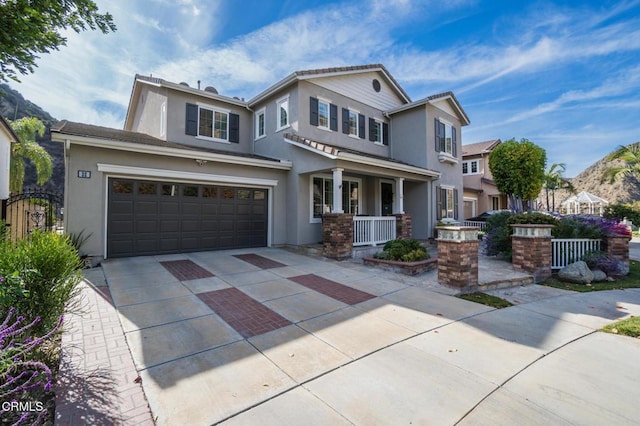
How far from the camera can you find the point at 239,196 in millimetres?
10898

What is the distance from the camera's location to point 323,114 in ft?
40.0

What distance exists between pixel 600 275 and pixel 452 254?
15.1ft

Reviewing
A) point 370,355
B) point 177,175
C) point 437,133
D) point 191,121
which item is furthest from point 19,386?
point 437,133

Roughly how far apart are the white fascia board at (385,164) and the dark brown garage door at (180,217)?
12.7ft

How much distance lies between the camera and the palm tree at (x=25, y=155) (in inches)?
651

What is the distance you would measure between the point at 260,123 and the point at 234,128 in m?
1.23

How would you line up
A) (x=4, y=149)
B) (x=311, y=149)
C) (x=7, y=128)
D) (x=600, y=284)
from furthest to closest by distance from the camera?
(x=4, y=149) → (x=7, y=128) → (x=311, y=149) → (x=600, y=284)

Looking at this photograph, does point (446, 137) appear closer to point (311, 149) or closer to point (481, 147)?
point (311, 149)

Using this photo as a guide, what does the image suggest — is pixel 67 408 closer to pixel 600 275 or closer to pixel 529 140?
pixel 600 275

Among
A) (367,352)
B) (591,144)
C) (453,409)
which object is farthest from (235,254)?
(591,144)

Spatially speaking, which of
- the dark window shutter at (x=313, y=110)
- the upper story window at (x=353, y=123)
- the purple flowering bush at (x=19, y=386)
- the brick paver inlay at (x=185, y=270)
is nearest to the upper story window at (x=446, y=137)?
the upper story window at (x=353, y=123)

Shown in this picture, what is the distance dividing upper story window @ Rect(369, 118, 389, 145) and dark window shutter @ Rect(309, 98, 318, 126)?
11.5 feet

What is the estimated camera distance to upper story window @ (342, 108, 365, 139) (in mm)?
13008

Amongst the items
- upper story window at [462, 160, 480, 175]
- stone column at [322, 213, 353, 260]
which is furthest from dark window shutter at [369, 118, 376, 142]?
upper story window at [462, 160, 480, 175]
